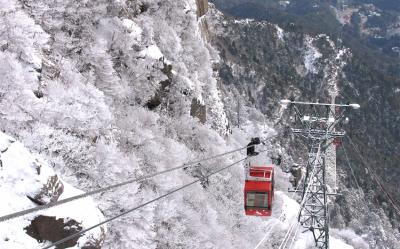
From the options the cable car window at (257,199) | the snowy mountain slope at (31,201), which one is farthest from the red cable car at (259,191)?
the snowy mountain slope at (31,201)

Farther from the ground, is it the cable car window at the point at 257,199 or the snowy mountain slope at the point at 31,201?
the snowy mountain slope at the point at 31,201

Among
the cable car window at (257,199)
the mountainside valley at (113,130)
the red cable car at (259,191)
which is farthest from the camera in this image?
the cable car window at (257,199)

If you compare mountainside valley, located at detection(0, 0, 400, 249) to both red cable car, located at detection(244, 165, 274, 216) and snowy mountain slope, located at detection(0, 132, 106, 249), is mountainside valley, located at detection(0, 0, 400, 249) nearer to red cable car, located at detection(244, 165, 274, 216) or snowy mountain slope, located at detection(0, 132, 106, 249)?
snowy mountain slope, located at detection(0, 132, 106, 249)

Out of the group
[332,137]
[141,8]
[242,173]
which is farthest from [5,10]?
[242,173]

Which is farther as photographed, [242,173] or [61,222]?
[242,173]

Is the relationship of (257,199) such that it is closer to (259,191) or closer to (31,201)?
(259,191)

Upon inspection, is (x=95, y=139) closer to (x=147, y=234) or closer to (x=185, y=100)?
(x=147, y=234)

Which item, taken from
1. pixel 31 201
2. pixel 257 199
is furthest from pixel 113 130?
pixel 31 201

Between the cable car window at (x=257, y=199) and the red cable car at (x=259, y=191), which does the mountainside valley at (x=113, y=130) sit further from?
the cable car window at (x=257, y=199)
